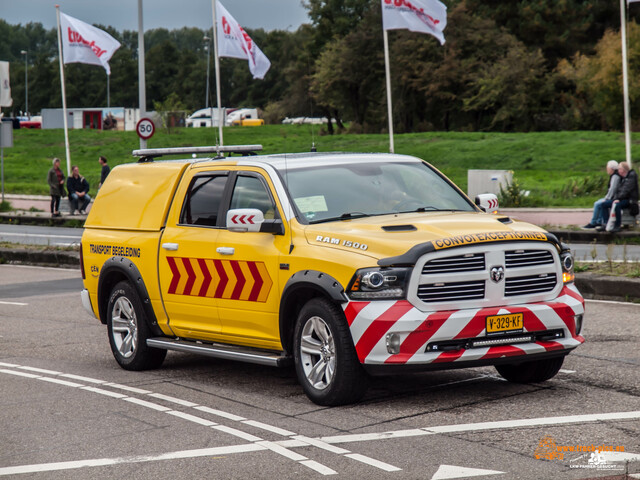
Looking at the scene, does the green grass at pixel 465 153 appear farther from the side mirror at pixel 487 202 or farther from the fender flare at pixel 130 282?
the side mirror at pixel 487 202

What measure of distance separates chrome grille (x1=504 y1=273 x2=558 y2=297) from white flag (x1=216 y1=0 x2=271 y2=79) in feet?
97.7

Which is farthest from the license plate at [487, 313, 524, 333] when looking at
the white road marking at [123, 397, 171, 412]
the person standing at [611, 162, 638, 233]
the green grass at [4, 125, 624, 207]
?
the green grass at [4, 125, 624, 207]

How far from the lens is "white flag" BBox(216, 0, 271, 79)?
37000 millimetres

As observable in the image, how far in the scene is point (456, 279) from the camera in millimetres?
7387

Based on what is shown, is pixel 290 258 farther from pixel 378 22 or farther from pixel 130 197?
pixel 378 22

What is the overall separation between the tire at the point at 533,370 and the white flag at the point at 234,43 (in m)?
29.4

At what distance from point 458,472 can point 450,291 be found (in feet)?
6.23

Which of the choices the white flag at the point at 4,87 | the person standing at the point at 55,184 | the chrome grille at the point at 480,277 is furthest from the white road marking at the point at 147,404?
the white flag at the point at 4,87

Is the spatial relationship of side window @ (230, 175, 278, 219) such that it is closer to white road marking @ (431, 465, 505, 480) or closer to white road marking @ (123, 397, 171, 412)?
white road marking @ (123, 397, 171, 412)

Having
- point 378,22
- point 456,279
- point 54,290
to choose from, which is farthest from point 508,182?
point 378,22

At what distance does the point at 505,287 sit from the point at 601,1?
221 feet

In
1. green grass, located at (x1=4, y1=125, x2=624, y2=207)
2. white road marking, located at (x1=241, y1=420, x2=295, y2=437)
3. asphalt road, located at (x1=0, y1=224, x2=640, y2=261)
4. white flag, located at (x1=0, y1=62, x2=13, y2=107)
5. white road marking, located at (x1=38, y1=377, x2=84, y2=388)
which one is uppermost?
white flag, located at (x1=0, y1=62, x2=13, y2=107)

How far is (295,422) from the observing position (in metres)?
7.20

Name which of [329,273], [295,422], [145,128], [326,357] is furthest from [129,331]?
[145,128]
